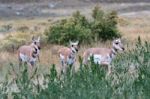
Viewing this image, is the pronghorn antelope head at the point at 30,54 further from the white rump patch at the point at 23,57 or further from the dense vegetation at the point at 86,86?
the dense vegetation at the point at 86,86

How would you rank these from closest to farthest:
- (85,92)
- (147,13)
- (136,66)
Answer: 1. (85,92)
2. (136,66)
3. (147,13)

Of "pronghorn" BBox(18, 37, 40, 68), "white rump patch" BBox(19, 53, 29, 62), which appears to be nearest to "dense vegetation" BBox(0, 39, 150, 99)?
"white rump patch" BBox(19, 53, 29, 62)

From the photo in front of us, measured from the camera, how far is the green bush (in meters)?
28.4

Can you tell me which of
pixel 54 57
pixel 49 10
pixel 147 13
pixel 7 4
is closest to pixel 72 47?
pixel 54 57

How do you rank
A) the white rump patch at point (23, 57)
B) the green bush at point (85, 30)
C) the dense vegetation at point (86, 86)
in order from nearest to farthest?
the dense vegetation at point (86, 86) < the white rump patch at point (23, 57) < the green bush at point (85, 30)

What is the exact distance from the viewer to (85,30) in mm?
29078

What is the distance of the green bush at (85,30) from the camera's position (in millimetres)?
28422

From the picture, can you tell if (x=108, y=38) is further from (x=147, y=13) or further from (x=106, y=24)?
(x=147, y=13)

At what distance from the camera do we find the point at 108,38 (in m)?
28.9

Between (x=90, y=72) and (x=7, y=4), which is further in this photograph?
(x=7, y=4)

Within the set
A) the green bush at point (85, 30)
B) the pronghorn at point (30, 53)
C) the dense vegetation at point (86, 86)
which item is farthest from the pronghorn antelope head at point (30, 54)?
the dense vegetation at point (86, 86)

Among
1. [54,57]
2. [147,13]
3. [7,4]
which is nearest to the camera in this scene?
[54,57]

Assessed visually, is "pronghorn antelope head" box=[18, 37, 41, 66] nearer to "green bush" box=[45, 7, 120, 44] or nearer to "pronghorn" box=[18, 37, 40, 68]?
"pronghorn" box=[18, 37, 40, 68]

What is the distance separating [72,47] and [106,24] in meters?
10.9
